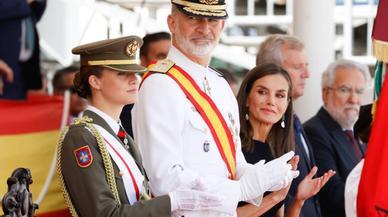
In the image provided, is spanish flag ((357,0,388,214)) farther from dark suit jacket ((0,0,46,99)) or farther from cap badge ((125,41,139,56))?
dark suit jacket ((0,0,46,99))

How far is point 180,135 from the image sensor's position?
452 cm

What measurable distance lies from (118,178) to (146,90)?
535 mm

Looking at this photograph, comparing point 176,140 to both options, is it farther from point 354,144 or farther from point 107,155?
point 354,144

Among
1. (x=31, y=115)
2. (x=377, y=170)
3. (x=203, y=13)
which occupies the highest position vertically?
(x=203, y=13)

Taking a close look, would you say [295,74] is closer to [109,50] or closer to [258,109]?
[258,109]

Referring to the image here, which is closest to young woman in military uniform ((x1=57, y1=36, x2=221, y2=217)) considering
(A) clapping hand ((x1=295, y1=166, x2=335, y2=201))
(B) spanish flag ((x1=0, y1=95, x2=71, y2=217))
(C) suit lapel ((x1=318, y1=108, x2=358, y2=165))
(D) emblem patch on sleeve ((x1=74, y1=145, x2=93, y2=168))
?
(D) emblem patch on sleeve ((x1=74, y1=145, x2=93, y2=168))

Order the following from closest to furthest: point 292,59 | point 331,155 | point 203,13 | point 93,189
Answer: point 93,189 → point 203,13 → point 292,59 → point 331,155

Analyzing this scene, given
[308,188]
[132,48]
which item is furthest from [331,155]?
[132,48]

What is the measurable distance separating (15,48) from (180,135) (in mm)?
1524

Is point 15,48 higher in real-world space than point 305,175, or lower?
higher

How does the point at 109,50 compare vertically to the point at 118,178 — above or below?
above

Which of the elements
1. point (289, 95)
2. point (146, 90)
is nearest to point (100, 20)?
point (289, 95)

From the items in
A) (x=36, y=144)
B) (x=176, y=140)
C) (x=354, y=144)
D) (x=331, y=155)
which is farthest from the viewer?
(x=354, y=144)

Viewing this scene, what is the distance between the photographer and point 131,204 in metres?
4.22
